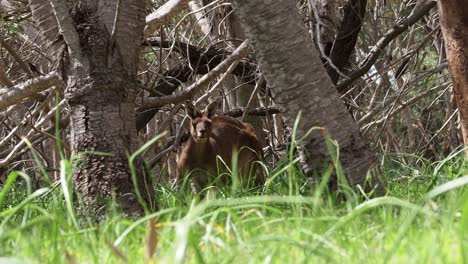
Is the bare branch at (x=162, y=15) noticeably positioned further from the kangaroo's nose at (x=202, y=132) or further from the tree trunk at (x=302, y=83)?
the tree trunk at (x=302, y=83)

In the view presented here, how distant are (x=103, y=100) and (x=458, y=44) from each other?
2.67m

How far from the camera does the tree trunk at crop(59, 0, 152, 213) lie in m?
4.37

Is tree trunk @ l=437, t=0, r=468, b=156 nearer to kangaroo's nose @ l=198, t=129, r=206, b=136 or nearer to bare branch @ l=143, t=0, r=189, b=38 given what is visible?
bare branch @ l=143, t=0, r=189, b=38

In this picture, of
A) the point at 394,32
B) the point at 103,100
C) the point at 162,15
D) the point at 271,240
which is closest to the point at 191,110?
the point at 162,15

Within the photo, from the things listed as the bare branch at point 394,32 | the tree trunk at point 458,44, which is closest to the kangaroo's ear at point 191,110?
the bare branch at point 394,32

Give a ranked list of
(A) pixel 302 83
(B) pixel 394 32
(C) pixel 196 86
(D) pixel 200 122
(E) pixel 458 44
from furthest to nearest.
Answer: (D) pixel 200 122 → (B) pixel 394 32 → (C) pixel 196 86 → (E) pixel 458 44 → (A) pixel 302 83

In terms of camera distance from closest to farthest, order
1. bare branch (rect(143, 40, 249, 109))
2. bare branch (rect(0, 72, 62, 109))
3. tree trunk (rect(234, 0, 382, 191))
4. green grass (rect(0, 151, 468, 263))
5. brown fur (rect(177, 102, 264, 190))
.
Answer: green grass (rect(0, 151, 468, 263))
tree trunk (rect(234, 0, 382, 191))
bare branch (rect(0, 72, 62, 109))
bare branch (rect(143, 40, 249, 109))
brown fur (rect(177, 102, 264, 190))

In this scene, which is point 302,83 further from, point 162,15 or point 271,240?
point 162,15

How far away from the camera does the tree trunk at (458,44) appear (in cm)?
562

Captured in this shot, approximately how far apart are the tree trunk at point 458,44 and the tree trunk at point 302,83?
6.60ft

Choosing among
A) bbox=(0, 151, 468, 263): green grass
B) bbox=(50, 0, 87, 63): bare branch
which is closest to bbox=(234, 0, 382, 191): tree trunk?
bbox=(0, 151, 468, 263): green grass

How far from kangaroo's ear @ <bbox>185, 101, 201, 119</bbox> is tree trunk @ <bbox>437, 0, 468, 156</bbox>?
3469mm

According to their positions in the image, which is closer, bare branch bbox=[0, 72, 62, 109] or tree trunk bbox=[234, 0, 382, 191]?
tree trunk bbox=[234, 0, 382, 191]

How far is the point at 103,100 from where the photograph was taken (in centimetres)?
448
